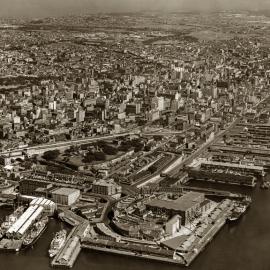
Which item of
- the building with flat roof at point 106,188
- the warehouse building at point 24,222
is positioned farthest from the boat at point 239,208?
the warehouse building at point 24,222

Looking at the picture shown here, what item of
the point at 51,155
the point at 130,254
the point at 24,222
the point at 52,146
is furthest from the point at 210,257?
the point at 52,146

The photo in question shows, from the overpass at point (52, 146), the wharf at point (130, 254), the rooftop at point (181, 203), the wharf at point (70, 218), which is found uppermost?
the rooftop at point (181, 203)

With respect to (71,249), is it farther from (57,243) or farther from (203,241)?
(203,241)

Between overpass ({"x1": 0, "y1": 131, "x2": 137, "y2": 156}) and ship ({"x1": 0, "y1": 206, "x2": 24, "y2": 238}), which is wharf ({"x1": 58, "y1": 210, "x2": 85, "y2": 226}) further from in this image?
overpass ({"x1": 0, "y1": 131, "x2": 137, "y2": 156})

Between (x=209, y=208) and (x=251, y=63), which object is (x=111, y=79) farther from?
(x=209, y=208)

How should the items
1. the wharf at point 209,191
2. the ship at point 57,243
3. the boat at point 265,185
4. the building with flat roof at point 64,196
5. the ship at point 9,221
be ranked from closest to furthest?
the ship at point 57,243
the ship at point 9,221
the building with flat roof at point 64,196
the wharf at point 209,191
the boat at point 265,185

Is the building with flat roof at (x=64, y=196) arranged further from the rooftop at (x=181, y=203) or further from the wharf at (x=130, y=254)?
the wharf at (x=130, y=254)

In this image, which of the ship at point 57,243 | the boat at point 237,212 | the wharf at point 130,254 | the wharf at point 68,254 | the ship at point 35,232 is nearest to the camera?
the wharf at point 68,254
